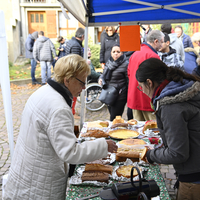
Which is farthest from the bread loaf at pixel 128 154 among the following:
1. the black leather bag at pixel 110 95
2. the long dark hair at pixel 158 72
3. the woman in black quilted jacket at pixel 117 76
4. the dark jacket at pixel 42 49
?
the dark jacket at pixel 42 49

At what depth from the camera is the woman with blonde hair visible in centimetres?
149

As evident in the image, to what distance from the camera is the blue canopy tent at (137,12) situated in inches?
128

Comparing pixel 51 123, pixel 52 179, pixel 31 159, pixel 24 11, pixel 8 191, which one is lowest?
pixel 8 191

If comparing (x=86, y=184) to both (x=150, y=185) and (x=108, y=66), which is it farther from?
(x=108, y=66)

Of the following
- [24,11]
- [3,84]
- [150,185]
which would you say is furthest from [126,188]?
[24,11]

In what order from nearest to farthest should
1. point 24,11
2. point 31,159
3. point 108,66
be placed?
point 31,159 < point 108,66 < point 24,11

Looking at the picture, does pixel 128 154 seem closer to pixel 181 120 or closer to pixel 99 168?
pixel 99 168

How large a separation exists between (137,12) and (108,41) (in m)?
2.91

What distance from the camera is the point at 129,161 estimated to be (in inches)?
80.4

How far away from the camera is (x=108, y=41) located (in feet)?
20.9

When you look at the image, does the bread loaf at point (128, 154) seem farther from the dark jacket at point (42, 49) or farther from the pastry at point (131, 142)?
the dark jacket at point (42, 49)

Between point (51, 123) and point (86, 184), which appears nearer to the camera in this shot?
point (51, 123)

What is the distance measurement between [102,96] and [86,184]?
2.44 m

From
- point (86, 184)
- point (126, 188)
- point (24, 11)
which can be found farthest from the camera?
point (24, 11)
